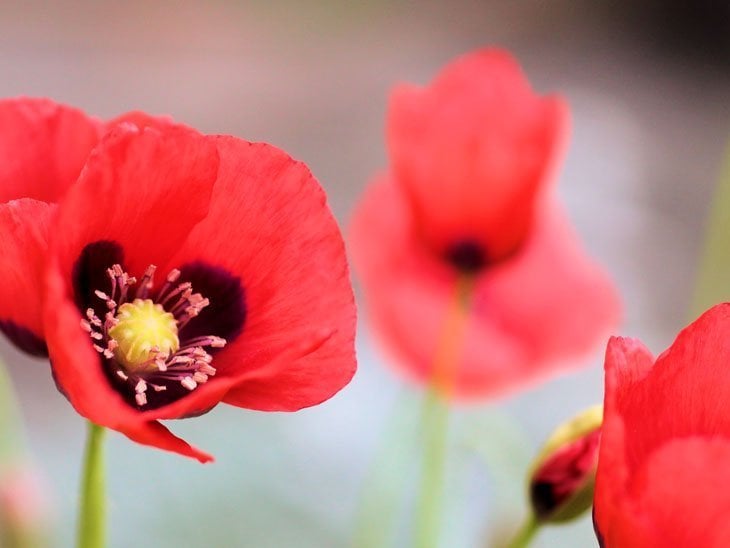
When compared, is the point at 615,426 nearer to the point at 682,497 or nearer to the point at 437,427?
the point at 682,497

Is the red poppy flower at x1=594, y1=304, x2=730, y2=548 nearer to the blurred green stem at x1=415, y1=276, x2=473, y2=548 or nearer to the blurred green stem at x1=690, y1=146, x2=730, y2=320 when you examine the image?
the blurred green stem at x1=415, y1=276, x2=473, y2=548

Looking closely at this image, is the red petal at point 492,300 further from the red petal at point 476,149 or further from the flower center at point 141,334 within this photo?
the flower center at point 141,334

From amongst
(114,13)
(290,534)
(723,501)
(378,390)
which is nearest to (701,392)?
(723,501)

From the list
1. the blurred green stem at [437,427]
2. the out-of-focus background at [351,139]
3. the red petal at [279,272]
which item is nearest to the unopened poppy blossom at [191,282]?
the red petal at [279,272]

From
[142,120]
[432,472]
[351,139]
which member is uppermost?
[142,120]

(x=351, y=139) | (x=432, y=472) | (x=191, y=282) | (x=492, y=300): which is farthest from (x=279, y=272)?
(x=351, y=139)

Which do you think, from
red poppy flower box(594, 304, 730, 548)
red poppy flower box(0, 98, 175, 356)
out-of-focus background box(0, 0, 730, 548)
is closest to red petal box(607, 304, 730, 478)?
red poppy flower box(594, 304, 730, 548)
